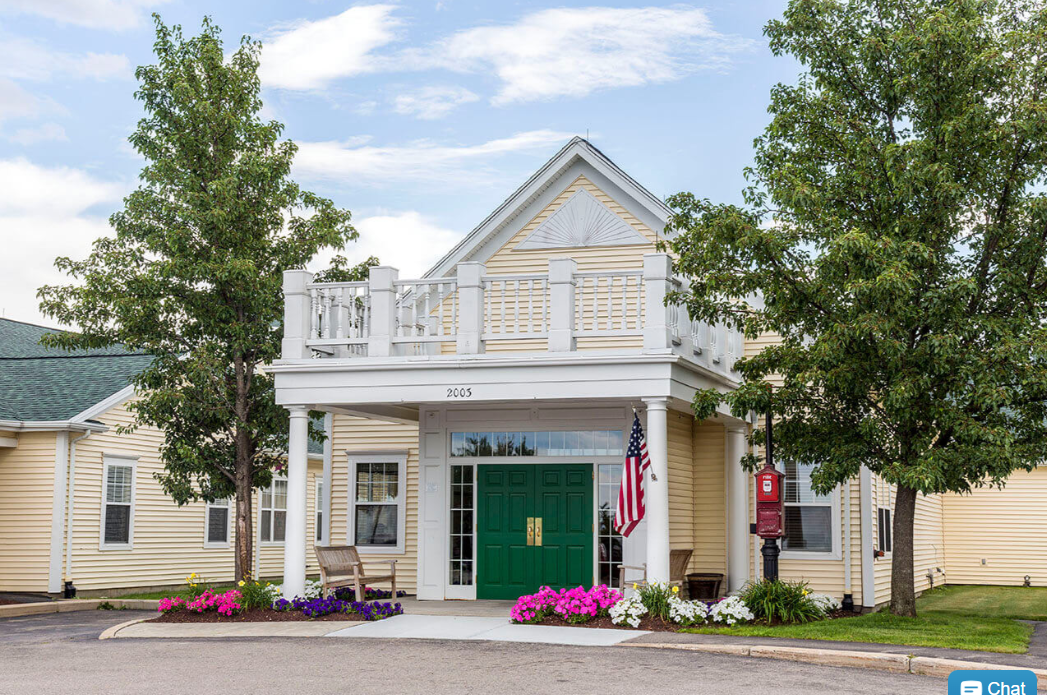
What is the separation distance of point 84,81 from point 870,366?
16.2 m

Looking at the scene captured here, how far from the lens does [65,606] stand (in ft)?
65.1

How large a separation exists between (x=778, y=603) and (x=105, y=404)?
1383 centimetres

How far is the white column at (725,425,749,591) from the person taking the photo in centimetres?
1828

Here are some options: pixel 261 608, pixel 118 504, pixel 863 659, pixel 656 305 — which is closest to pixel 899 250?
pixel 656 305

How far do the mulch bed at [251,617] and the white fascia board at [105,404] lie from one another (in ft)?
23.2

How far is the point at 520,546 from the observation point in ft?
57.9

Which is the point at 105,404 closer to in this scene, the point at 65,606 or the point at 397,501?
the point at 65,606

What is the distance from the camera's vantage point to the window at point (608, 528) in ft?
56.3

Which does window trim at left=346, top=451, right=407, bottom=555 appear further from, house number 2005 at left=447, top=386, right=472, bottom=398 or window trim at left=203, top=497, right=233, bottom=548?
window trim at left=203, top=497, right=233, bottom=548

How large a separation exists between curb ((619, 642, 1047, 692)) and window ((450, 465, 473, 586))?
19.7 ft

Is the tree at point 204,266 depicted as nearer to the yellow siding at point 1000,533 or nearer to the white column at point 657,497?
the white column at point 657,497

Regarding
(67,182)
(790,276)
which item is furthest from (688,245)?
(67,182)

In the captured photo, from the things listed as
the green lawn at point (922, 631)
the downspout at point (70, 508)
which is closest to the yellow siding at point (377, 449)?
the downspout at point (70, 508)

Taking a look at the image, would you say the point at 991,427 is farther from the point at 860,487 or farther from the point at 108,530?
the point at 108,530
